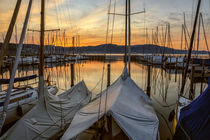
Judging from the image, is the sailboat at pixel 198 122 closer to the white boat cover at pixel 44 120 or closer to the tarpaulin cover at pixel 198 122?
the tarpaulin cover at pixel 198 122

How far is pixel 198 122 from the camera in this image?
4410 millimetres

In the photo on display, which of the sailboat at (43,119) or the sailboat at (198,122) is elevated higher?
the sailboat at (198,122)

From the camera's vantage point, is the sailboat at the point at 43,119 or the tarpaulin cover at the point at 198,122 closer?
the tarpaulin cover at the point at 198,122

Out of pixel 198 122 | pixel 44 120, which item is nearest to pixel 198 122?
pixel 198 122

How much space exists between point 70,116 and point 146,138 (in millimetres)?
5138

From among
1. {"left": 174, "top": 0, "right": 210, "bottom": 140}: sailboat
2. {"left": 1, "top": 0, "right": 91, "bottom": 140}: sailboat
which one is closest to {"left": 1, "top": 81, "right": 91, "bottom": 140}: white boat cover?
{"left": 1, "top": 0, "right": 91, "bottom": 140}: sailboat

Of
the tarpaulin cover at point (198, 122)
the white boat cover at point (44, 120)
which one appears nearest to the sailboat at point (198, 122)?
the tarpaulin cover at point (198, 122)

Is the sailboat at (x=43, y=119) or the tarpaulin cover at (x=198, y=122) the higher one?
the tarpaulin cover at (x=198, y=122)

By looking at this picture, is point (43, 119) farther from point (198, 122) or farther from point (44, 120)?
point (198, 122)

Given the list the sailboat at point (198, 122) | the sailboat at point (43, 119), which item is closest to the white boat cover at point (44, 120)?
the sailboat at point (43, 119)

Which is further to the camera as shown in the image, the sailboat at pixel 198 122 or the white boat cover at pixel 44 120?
the white boat cover at pixel 44 120

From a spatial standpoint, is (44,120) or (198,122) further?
(44,120)

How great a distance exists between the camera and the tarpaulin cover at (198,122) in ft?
13.4

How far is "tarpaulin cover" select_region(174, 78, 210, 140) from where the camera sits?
4.08 m
